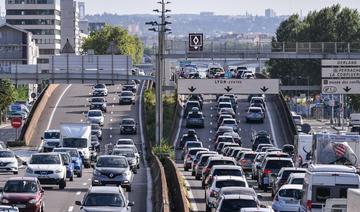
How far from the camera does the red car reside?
38.4 m

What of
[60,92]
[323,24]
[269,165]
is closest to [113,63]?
[60,92]

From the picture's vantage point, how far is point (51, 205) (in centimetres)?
4316

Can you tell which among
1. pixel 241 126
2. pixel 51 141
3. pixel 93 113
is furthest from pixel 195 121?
pixel 51 141

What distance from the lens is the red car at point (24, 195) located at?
126 ft

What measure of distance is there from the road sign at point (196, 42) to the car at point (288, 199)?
157ft

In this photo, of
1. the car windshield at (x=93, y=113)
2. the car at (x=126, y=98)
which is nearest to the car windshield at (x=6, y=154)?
the car windshield at (x=93, y=113)

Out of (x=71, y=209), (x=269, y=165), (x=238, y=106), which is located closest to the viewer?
(x=71, y=209)

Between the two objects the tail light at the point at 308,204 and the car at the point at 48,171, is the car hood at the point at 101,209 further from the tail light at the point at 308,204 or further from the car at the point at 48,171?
the car at the point at 48,171

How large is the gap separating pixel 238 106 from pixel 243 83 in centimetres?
2688

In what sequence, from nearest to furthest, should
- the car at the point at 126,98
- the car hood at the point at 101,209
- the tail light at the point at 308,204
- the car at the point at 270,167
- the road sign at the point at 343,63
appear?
the tail light at the point at 308,204 → the car hood at the point at 101,209 → the car at the point at 270,167 → the road sign at the point at 343,63 → the car at the point at 126,98

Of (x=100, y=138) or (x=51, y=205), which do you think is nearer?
(x=51, y=205)

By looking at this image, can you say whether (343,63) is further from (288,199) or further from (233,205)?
(233,205)

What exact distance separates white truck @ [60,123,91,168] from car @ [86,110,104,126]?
1332 inches

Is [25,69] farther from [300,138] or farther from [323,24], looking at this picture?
[323,24]
